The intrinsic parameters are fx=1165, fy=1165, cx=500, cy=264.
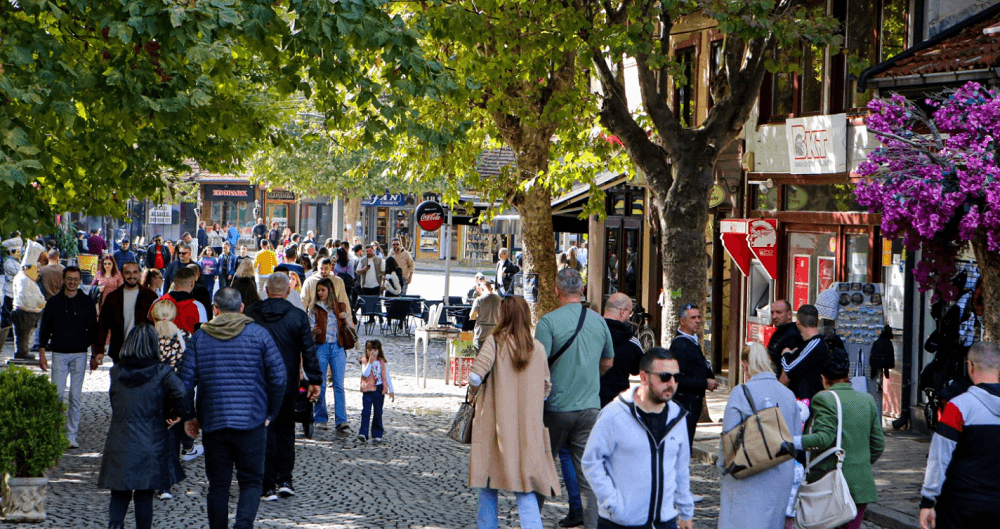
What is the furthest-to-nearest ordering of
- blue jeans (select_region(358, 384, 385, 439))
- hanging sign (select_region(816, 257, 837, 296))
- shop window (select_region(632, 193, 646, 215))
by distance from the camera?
shop window (select_region(632, 193, 646, 215)) < hanging sign (select_region(816, 257, 837, 296)) < blue jeans (select_region(358, 384, 385, 439))

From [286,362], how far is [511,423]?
8.37ft

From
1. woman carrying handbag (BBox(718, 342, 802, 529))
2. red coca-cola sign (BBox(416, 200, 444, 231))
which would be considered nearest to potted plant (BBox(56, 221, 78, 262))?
red coca-cola sign (BBox(416, 200, 444, 231))

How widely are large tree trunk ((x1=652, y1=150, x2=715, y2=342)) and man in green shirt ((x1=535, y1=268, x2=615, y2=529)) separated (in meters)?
5.11

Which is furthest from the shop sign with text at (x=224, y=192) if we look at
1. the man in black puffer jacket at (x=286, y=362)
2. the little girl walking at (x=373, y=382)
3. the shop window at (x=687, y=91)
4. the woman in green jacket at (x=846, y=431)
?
the woman in green jacket at (x=846, y=431)

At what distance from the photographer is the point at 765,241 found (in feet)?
54.0

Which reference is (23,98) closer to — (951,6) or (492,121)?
Answer: (951,6)

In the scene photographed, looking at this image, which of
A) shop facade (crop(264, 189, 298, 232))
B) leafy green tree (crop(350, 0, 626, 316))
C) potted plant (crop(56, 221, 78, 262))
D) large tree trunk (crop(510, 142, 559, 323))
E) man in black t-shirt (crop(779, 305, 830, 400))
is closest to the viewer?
man in black t-shirt (crop(779, 305, 830, 400))

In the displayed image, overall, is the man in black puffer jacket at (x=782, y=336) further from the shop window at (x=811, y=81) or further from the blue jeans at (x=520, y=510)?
the shop window at (x=811, y=81)

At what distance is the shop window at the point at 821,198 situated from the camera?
15219 millimetres

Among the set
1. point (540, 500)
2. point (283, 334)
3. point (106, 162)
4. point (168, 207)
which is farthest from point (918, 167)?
point (168, 207)

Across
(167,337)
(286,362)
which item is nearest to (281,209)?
(167,337)

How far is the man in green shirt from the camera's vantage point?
8320 mm

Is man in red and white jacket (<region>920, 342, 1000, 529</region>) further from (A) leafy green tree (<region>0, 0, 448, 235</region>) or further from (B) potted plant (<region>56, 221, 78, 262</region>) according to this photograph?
(B) potted plant (<region>56, 221, 78, 262</region>)

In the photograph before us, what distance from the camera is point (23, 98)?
7582mm
